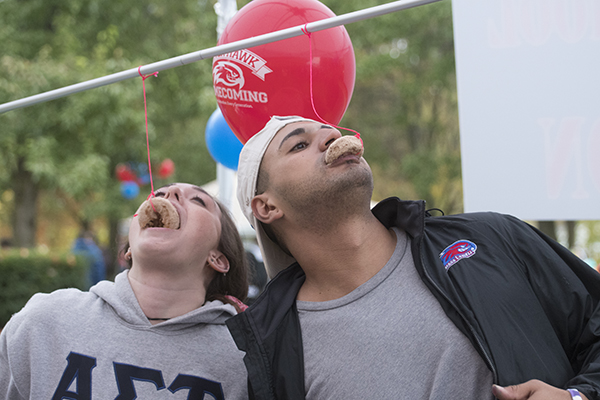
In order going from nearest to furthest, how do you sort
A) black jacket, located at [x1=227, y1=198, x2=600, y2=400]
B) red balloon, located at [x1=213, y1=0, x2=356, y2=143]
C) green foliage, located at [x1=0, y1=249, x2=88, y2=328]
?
black jacket, located at [x1=227, y1=198, x2=600, y2=400], red balloon, located at [x1=213, y1=0, x2=356, y2=143], green foliage, located at [x1=0, y1=249, x2=88, y2=328]

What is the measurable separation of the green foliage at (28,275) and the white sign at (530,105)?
6.54 meters

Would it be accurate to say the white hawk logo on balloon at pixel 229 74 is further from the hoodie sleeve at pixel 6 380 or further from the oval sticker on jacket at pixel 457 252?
the hoodie sleeve at pixel 6 380

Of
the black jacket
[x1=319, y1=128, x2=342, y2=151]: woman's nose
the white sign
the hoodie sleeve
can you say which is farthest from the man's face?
the hoodie sleeve

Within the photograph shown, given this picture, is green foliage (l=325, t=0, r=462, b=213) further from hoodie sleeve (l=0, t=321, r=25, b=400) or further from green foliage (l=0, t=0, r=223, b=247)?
hoodie sleeve (l=0, t=321, r=25, b=400)

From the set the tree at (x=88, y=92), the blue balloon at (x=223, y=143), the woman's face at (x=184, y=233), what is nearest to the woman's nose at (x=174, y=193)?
the woman's face at (x=184, y=233)

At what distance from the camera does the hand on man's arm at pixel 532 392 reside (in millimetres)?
1426

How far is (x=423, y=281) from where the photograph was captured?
1.72 m

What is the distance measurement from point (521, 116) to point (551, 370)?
1.44 m

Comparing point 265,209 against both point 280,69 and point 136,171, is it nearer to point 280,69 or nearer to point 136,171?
point 280,69

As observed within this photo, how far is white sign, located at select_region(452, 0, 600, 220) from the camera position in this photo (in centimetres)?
255

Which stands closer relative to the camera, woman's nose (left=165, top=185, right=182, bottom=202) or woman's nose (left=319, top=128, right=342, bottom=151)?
woman's nose (left=319, top=128, right=342, bottom=151)

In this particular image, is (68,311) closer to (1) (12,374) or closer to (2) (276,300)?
(1) (12,374)

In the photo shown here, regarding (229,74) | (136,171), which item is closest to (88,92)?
(136,171)

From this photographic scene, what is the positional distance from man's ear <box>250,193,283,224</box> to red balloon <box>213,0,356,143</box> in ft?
1.79
